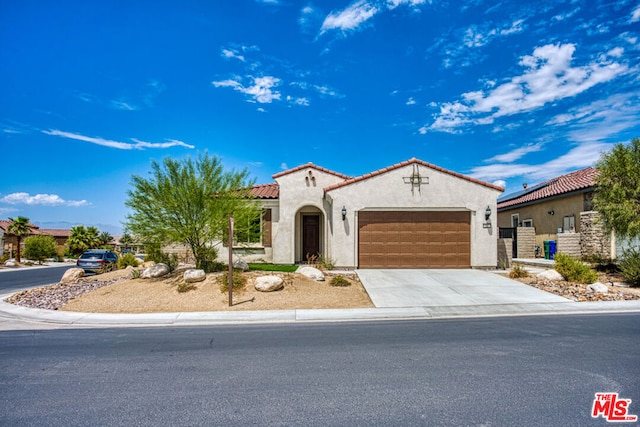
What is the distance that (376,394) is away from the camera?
4863 mm

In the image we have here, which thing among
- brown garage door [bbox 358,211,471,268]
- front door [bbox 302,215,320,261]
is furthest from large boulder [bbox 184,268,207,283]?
front door [bbox 302,215,320,261]

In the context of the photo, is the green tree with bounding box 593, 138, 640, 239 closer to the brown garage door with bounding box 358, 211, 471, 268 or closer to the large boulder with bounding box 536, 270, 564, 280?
the large boulder with bounding box 536, 270, 564, 280

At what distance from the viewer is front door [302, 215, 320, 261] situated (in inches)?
821

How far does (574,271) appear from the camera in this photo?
1375 centimetres

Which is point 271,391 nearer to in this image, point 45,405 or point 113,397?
point 113,397

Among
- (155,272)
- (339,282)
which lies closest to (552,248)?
(339,282)

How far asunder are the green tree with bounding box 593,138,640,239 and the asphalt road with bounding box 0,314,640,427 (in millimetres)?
7641

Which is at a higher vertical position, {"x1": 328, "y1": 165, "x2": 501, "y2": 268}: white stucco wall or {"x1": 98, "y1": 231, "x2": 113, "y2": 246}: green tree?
{"x1": 328, "y1": 165, "x2": 501, "y2": 268}: white stucco wall

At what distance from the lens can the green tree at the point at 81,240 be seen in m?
43.7

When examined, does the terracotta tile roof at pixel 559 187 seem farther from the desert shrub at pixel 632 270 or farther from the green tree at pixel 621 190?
the desert shrub at pixel 632 270

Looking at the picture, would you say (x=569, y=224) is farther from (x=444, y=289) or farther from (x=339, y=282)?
(x=339, y=282)

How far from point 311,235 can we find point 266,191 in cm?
328

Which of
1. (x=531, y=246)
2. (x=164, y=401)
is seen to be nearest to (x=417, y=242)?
(x=531, y=246)

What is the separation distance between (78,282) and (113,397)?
43.9 feet
